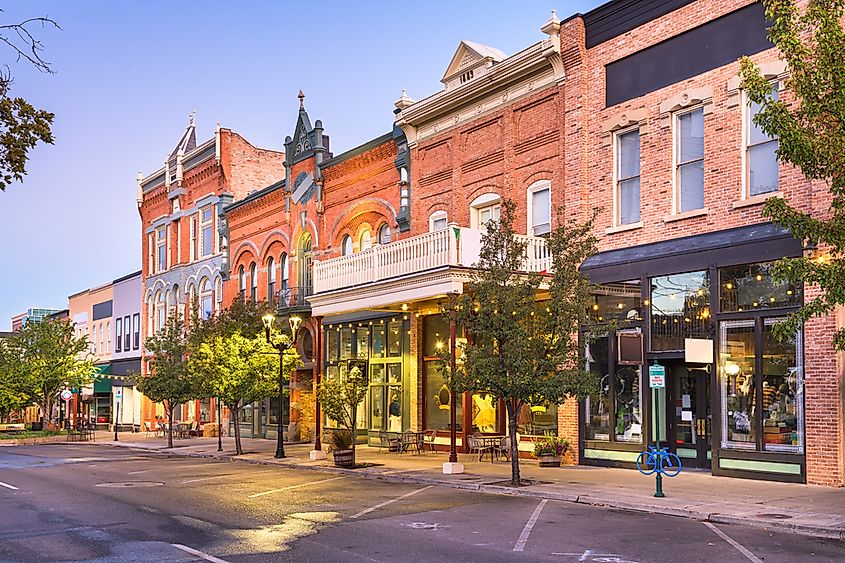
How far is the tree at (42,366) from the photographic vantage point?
149 ft

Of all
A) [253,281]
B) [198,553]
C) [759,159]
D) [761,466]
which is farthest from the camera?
[253,281]

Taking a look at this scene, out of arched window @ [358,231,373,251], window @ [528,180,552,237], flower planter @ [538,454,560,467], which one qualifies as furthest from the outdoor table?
arched window @ [358,231,373,251]

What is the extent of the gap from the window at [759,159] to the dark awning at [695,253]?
897 mm

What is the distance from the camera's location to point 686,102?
21531 millimetres

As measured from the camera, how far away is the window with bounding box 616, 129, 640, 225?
2309 centimetres

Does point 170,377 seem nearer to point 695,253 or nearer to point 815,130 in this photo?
point 695,253

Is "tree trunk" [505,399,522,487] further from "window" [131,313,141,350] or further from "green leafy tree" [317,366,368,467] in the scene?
"window" [131,313,141,350]

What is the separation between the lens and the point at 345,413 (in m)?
25.5

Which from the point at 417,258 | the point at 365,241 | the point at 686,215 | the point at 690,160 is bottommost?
the point at 417,258

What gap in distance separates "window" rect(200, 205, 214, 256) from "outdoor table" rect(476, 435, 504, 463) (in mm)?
24179

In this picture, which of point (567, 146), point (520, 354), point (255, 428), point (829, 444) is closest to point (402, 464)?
point (520, 354)

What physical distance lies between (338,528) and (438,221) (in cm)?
1729

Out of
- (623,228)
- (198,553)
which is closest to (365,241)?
(623,228)

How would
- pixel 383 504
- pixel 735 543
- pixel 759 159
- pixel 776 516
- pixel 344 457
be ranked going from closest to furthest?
pixel 735 543, pixel 776 516, pixel 383 504, pixel 759 159, pixel 344 457
